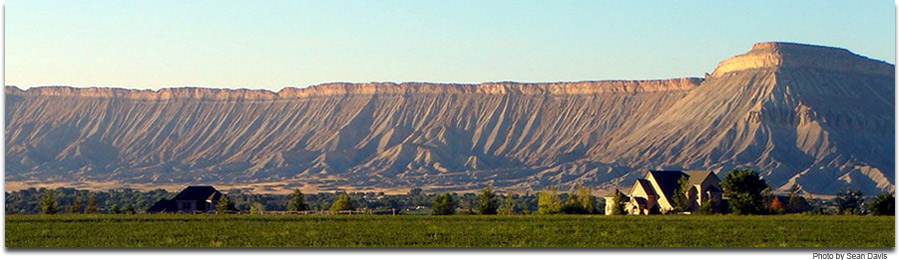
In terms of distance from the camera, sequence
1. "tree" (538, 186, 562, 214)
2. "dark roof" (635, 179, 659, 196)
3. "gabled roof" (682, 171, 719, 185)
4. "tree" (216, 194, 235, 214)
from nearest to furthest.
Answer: "tree" (538, 186, 562, 214), "tree" (216, 194, 235, 214), "gabled roof" (682, 171, 719, 185), "dark roof" (635, 179, 659, 196)

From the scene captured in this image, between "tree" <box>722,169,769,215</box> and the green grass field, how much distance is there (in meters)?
13.9

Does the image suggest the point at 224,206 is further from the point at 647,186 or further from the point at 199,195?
the point at 647,186

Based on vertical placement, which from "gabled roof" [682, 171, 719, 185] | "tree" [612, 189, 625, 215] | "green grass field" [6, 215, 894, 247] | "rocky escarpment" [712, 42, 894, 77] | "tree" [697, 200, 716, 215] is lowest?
"green grass field" [6, 215, 894, 247]

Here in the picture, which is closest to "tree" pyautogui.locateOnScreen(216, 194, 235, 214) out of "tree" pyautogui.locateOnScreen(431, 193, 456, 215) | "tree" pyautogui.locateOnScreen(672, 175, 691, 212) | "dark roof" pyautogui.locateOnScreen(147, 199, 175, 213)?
"dark roof" pyautogui.locateOnScreen(147, 199, 175, 213)

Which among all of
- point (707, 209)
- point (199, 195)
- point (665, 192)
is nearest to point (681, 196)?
point (665, 192)

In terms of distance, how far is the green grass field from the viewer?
128 ft

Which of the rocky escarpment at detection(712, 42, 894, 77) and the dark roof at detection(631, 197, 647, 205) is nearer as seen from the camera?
the dark roof at detection(631, 197, 647, 205)

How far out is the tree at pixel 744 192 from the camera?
70438 millimetres

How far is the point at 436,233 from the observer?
143 feet

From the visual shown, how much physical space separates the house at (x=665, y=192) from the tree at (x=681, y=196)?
3.2 inches

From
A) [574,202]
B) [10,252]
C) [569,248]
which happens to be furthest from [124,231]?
[574,202]

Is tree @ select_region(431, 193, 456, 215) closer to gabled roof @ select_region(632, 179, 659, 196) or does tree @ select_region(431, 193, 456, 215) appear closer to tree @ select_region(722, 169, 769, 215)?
tree @ select_region(722, 169, 769, 215)

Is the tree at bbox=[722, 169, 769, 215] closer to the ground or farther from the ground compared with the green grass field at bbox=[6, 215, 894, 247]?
farther from the ground

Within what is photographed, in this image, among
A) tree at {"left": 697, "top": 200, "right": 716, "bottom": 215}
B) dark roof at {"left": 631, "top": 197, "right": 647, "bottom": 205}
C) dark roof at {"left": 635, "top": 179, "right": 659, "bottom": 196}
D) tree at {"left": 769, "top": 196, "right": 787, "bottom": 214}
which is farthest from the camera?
dark roof at {"left": 635, "top": 179, "right": 659, "bottom": 196}
